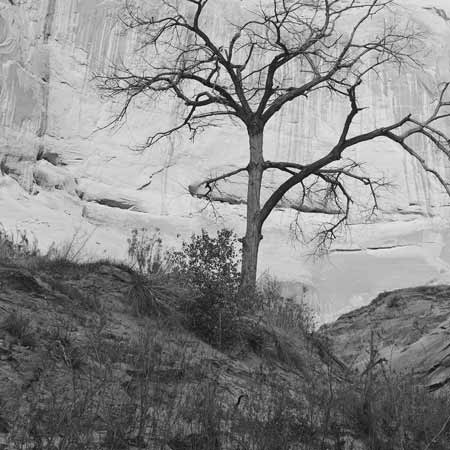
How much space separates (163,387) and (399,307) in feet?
34.6

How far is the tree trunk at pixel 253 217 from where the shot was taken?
926cm

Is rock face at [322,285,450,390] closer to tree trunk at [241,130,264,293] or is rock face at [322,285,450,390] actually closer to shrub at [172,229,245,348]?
tree trunk at [241,130,264,293]

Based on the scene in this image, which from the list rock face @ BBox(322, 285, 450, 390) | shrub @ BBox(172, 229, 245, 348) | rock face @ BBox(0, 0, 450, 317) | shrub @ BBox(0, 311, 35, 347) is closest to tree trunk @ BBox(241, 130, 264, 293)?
rock face @ BBox(322, 285, 450, 390)

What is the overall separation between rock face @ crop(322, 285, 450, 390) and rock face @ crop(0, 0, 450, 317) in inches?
525

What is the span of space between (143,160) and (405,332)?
25107mm

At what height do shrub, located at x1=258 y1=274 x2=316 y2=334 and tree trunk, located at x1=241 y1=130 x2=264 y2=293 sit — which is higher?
tree trunk, located at x1=241 y1=130 x2=264 y2=293

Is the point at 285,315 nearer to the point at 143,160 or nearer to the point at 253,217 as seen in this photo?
the point at 253,217

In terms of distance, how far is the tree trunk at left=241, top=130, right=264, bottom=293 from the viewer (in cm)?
926

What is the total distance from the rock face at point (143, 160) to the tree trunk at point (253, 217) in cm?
1629

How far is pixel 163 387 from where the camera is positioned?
3.72 meters

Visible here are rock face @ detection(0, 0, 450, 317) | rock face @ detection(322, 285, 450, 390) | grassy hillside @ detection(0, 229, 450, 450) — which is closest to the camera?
grassy hillside @ detection(0, 229, 450, 450)

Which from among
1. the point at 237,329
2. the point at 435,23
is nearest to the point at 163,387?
the point at 237,329

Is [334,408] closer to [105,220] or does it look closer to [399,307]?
[399,307]

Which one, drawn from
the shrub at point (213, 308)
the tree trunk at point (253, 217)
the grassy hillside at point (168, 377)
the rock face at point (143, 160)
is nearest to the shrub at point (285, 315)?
the grassy hillside at point (168, 377)
